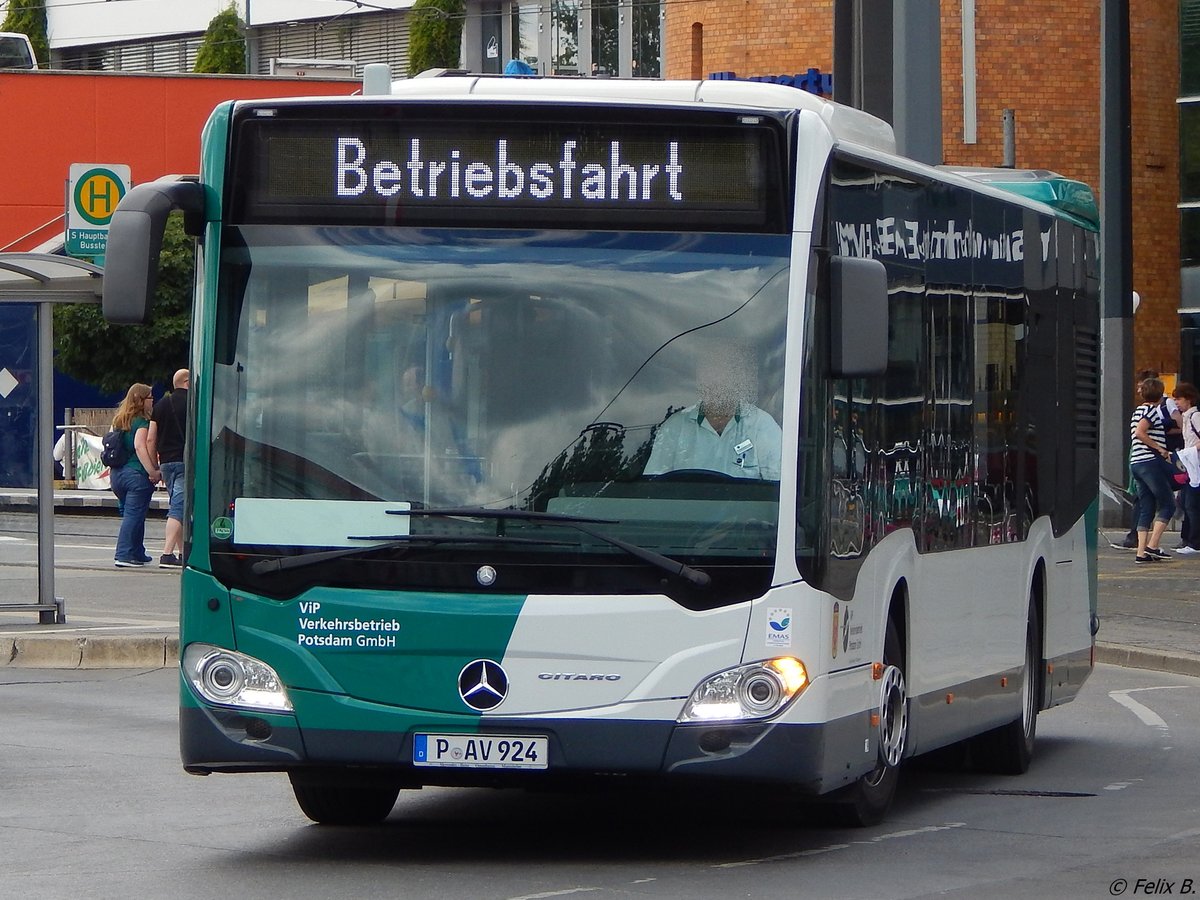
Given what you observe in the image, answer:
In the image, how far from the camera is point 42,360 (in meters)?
16.7

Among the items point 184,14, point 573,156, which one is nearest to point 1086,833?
point 573,156

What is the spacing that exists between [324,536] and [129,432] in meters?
14.7

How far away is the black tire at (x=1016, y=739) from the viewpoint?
11102 mm

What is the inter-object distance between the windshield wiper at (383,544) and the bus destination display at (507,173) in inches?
42.0

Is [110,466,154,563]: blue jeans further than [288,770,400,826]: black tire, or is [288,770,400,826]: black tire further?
[110,466,154,563]: blue jeans

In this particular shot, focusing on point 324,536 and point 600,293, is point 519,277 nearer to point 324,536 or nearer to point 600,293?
point 600,293

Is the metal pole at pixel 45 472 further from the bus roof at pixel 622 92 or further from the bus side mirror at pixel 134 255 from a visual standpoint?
the bus side mirror at pixel 134 255

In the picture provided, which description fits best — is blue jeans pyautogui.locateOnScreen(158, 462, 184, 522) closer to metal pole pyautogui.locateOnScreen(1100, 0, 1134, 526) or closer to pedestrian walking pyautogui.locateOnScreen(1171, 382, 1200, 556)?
pedestrian walking pyautogui.locateOnScreen(1171, 382, 1200, 556)

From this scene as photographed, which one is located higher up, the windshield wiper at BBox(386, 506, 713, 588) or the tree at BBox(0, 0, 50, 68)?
the tree at BBox(0, 0, 50, 68)

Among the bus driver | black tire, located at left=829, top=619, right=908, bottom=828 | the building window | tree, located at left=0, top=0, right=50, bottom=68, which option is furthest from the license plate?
tree, located at left=0, top=0, right=50, bottom=68

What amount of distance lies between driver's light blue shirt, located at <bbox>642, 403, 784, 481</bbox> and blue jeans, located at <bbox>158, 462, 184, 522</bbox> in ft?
40.6

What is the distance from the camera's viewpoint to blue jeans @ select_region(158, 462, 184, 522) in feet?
66.3

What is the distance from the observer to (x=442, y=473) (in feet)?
26.1

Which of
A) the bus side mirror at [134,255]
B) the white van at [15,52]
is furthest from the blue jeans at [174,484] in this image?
the white van at [15,52]
